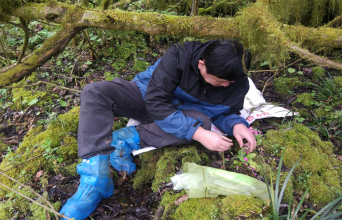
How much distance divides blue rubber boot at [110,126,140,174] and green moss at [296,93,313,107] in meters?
2.59

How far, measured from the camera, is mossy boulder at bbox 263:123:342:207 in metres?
2.04

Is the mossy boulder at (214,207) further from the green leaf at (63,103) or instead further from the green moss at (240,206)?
the green leaf at (63,103)

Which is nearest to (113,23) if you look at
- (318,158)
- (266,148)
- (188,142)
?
(188,142)

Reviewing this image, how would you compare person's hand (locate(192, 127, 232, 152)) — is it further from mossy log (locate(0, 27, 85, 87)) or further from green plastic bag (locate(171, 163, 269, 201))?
mossy log (locate(0, 27, 85, 87))

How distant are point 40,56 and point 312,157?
3.22 metres

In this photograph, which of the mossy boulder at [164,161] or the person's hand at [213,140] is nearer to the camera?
the person's hand at [213,140]

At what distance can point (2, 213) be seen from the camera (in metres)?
2.26

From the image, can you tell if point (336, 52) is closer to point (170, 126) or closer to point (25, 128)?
point (170, 126)

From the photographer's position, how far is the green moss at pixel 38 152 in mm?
2566

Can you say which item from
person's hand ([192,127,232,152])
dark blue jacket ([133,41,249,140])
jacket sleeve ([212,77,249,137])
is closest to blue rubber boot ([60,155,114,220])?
dark blue jacket ([133,41,249,140])

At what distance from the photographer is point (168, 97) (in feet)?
8.00

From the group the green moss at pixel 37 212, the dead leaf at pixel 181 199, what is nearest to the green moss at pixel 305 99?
the dead leaf at pixel 181 199

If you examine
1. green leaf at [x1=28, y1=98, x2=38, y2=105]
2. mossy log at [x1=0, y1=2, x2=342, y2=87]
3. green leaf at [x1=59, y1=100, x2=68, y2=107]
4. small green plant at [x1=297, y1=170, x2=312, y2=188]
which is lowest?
small green plant at [x1=297, y1=170, x2=312, y2=188]

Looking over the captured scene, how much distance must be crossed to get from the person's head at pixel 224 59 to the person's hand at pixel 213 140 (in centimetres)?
60
